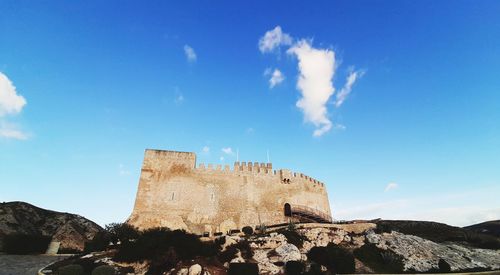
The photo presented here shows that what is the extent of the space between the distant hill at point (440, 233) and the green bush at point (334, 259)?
849 cm

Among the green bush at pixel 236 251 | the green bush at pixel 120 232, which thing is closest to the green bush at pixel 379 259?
the green bush at pixel 236 251

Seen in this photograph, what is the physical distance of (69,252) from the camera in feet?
82.9

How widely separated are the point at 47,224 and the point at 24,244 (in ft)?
30.7

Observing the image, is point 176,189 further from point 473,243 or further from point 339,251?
point 473,243

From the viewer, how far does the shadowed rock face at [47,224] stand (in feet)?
90.5

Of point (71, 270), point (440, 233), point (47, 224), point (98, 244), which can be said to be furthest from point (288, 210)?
point (47, 224)

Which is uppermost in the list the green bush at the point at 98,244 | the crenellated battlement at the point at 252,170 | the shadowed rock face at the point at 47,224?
the crenellated battlement at the point at 252,170

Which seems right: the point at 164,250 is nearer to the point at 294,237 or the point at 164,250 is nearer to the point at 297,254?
the point at 297,254

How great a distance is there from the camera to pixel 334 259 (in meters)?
18.5

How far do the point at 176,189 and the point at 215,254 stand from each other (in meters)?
11.5

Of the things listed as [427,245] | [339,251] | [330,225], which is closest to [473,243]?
[427,245]

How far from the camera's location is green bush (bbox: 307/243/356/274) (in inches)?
719

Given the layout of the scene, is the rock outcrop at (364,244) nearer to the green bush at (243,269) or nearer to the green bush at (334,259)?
the green bush at (334,259)

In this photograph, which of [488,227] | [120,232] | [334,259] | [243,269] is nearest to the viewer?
[243,269]
